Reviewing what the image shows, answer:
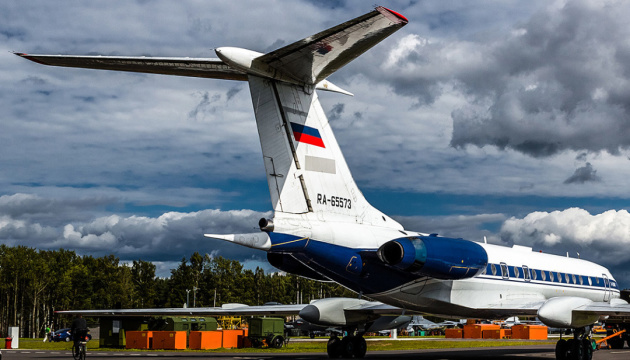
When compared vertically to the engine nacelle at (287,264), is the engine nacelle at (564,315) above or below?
below

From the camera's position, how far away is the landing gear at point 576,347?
54.3 feet

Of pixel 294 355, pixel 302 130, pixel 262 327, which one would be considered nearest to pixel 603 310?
pixel 302 130

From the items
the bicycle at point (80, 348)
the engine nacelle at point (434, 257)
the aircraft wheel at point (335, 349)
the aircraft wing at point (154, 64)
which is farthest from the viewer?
the aircraft wheel at point (335, 349)

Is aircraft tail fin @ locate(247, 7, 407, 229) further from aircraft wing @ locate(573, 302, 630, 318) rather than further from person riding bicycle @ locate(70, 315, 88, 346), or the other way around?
person riding bicycle @ locate(70, 315, 88, 346)

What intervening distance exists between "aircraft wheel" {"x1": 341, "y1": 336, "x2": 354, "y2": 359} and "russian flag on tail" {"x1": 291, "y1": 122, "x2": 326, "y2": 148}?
648cm

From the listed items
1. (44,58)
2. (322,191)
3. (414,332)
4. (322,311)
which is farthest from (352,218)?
(414,332)

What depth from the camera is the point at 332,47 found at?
11.8 m

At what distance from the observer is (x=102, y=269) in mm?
83312

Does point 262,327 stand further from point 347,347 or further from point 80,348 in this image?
point 80,348

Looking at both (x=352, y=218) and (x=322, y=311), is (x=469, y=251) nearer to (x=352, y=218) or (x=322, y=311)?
(x=352, y=218)

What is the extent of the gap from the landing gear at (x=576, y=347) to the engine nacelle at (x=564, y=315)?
1.41 ft

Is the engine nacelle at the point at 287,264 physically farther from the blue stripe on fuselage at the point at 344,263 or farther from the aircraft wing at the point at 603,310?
the aircraft wing at the point at 603,310

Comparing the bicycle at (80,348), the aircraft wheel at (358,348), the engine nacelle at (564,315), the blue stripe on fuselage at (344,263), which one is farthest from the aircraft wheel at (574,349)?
the bicycle at (80,348)

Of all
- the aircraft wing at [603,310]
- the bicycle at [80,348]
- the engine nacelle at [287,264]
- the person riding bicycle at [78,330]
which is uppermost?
the engine nacelle at [287,264]
